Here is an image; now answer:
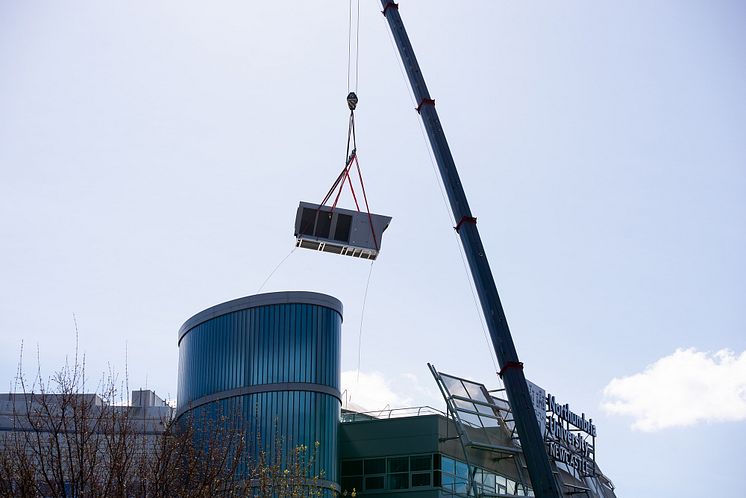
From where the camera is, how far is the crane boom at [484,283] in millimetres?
33531

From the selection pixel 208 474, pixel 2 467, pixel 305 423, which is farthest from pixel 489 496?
pixel 2 467

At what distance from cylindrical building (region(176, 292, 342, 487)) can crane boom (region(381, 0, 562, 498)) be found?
590 inches

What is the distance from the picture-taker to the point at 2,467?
2773 cm

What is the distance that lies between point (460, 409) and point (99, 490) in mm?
27954

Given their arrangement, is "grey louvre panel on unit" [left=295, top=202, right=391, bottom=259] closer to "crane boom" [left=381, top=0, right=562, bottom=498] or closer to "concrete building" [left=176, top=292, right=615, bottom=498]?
"crane boom" [left=381, top=0, right=562, bottom=498]

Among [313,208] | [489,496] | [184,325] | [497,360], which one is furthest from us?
[184,325]

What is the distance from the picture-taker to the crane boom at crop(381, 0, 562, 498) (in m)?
33.5

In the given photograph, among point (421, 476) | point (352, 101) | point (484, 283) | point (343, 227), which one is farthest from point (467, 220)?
point (421, 476)

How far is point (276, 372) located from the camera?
172 ft

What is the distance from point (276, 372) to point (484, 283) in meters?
18.4

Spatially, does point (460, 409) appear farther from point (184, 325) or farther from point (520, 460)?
point (184, 325)

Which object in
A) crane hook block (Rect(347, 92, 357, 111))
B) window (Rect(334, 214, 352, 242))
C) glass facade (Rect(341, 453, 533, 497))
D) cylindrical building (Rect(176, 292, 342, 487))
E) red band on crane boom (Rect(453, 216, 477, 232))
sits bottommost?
glass facade (Rect(341, 453, 533, 497))

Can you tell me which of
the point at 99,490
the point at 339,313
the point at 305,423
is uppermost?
the point at 339,313

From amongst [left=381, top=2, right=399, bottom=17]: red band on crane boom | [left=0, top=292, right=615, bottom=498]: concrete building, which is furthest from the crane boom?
[left=0, top=292, right=615, bottom=498]: concrete building
